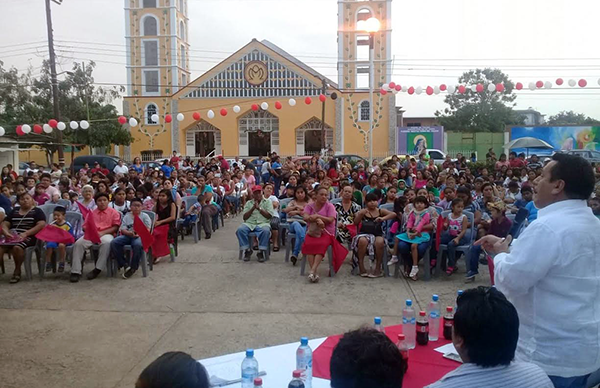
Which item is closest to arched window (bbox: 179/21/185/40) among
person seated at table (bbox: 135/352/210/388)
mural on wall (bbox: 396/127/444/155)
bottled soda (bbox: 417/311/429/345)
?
mural on wall (bbox: 396/127/444/155)

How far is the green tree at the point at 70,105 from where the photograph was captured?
3169 cm

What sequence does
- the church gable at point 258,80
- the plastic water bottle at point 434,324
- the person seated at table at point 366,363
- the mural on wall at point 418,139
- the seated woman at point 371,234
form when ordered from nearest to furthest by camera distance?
1. the person seated at table at point 366,363
2. the plastic water bottle at point 434,324
3. the seated woman at point 371,234
4. the mural on wall at point 418,139
5. the church gable at point 258,80

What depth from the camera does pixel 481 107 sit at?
4566cm

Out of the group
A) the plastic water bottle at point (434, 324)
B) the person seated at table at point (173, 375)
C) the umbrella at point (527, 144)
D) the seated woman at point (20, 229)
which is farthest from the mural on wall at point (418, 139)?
the person seated at table at point (173, 375)

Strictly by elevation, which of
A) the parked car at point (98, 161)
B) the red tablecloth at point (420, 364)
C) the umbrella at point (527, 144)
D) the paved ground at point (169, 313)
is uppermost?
the umbrella at point (527, 144)

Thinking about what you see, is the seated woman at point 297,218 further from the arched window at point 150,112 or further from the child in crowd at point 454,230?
the arched window at point 150,112

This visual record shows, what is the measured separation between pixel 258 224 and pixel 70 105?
30657mm

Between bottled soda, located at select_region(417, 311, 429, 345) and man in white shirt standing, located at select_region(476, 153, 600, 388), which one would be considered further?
bottled soda, located at select_region(417, 311, 429, 345)

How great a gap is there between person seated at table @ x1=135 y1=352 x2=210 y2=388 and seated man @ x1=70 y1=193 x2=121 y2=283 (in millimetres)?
5683

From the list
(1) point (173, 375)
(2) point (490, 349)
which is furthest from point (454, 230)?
(1) point (173, 375)

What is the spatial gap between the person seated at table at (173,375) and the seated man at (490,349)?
901 mm

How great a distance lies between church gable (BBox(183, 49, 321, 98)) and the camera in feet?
111

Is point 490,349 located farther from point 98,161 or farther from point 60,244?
point 98,161

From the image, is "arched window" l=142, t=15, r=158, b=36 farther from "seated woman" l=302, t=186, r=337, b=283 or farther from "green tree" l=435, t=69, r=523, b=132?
"seated woman" l=302, t=186, r=337, b=283
